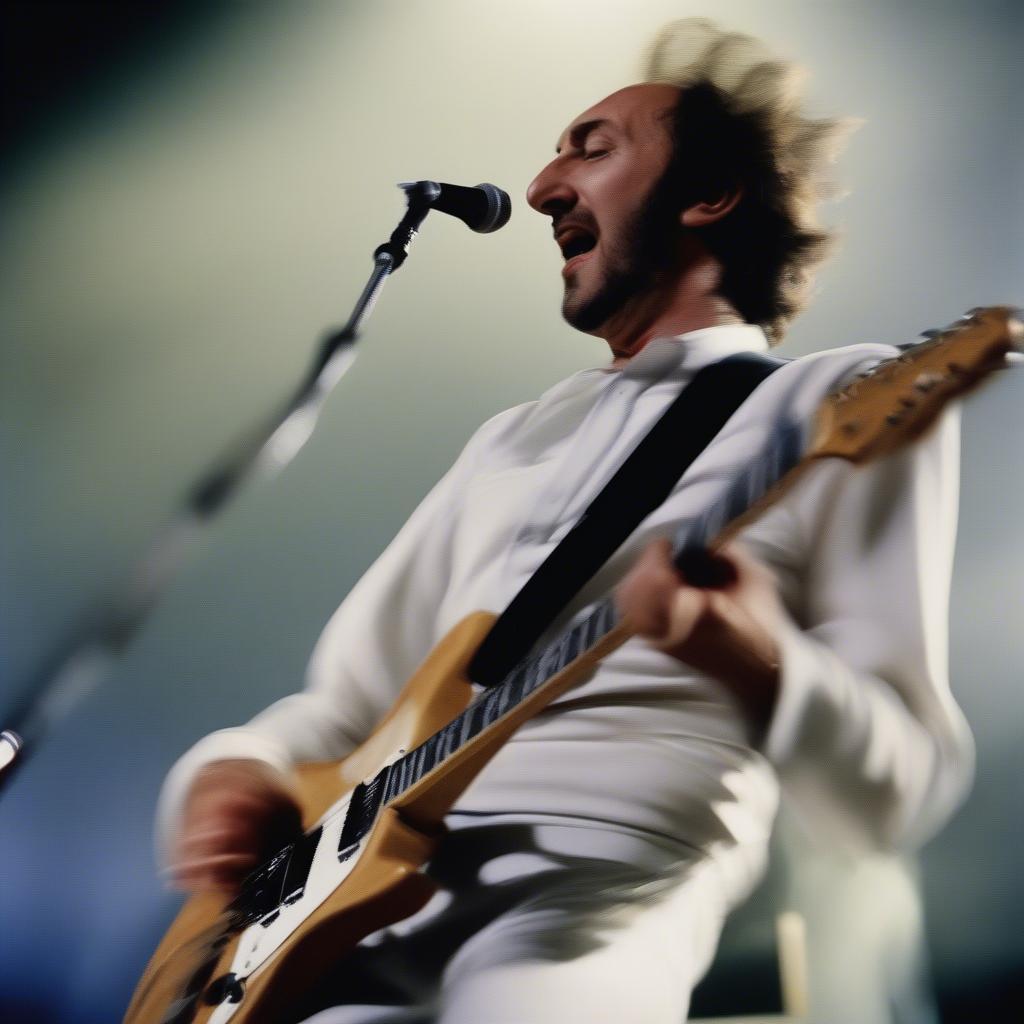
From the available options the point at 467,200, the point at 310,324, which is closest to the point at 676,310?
the point at 467,200

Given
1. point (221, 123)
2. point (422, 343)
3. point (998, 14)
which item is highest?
point (221, 123)

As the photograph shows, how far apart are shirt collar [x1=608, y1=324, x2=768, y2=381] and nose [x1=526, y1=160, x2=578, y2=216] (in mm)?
263

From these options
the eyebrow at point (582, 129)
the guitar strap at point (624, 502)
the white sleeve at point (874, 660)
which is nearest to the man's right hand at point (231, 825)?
the guitar strap at point (624, 502)

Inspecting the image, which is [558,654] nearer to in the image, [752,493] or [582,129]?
[752,493]

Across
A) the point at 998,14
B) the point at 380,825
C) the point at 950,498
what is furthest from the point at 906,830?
the point at 998,14

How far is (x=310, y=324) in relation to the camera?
63.7 inches

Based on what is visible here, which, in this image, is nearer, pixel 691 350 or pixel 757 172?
pixel 691 350

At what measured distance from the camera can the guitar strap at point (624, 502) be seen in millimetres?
917

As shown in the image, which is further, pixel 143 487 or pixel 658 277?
pixel 143 487

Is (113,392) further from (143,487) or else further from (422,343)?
(422,343)

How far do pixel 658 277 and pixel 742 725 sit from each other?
622 mm

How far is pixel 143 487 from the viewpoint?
1.53m

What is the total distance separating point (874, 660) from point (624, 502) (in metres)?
0.26

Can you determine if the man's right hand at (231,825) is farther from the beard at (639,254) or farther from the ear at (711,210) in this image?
the ear at (711,210)
